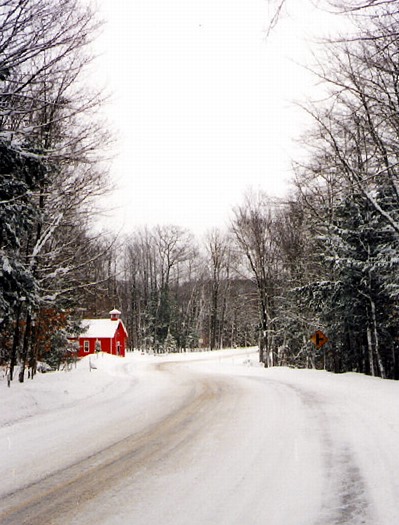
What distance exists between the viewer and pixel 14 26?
7.34m

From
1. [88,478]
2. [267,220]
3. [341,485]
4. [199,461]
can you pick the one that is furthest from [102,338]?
[341,485]

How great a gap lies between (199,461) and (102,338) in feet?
135

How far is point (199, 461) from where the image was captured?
533cm

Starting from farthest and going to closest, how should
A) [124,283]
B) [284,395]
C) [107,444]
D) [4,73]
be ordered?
[124,283] → [284,395] → [4,73] → [107,444]

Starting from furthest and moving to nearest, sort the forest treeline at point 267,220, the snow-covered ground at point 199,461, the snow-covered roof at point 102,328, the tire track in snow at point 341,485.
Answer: the snow-covered roof at point 102,328 < the forest treeline at point 267,220 < the snow-covered ground at point 199,461 < the tire track in snow at point 341,485

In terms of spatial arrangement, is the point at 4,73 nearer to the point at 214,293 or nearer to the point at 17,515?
the point at 17,515

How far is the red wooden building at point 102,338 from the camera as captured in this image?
1757 inches

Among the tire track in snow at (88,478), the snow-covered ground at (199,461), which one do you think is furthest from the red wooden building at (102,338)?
the tire track in snow at (88,478)

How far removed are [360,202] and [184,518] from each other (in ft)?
56.6

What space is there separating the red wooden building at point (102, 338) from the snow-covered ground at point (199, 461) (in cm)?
3476

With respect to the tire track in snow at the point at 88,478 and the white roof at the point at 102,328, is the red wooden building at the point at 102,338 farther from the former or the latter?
the tire track in snow at the point at 88,478

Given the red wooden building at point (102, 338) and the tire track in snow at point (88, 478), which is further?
the red wooden building at point (102, 338)

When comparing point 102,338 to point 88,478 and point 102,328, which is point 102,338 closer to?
point 102,328

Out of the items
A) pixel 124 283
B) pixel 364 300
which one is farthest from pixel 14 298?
pixel 124 283
